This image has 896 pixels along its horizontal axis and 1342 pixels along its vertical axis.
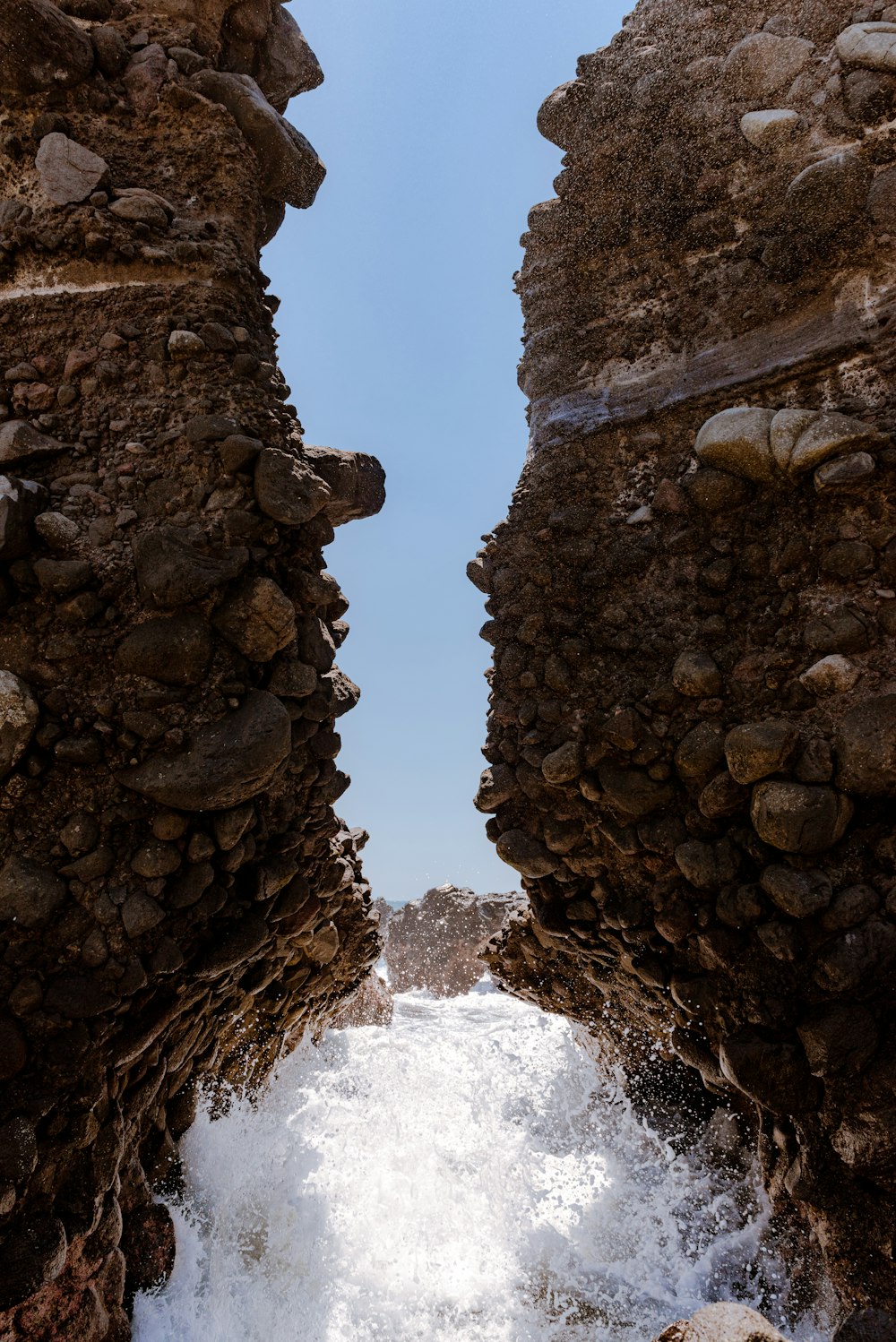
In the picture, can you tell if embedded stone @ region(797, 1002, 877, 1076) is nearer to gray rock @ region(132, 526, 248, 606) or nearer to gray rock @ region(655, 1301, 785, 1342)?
gray rock @ region(655, 1301, 785, 1342)

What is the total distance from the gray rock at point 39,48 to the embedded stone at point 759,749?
4.33 m

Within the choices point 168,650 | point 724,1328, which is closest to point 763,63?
point 168,650

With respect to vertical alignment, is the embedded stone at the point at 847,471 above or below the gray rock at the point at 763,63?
below

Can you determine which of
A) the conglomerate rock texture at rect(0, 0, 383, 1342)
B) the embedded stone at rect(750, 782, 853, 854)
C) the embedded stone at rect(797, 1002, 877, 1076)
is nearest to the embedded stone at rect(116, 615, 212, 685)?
the conglomerate rock texture at rect(0, 0, 383, 1342)

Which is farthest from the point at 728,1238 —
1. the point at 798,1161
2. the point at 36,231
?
the point at 36,231

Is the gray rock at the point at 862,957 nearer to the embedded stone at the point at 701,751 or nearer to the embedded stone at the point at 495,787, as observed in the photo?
the embedded stone at the point at 701,751

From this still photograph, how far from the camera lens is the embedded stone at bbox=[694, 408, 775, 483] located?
3213 mm

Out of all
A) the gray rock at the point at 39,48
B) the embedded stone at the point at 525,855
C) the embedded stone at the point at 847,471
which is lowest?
the embedded stone at the point at 525,855

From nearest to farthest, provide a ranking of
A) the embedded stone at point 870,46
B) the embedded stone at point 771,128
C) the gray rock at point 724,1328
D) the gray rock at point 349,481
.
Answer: the gray rock at point 724,1328
the embedded stone at point 870,46
the embedded stone at point 771,128
the gray rock at point 349,481

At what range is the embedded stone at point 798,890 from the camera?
2.73m

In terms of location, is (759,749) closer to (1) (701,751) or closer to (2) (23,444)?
(1) (701,751)

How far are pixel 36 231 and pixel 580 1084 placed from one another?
6.79 meters

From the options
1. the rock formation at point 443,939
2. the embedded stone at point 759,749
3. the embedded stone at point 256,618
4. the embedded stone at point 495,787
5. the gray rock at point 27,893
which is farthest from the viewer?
the rock formation at point 443,939

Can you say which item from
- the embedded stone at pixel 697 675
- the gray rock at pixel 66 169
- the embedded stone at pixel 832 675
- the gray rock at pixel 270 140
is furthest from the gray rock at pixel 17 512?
the embedded stone at pixel 832 675
